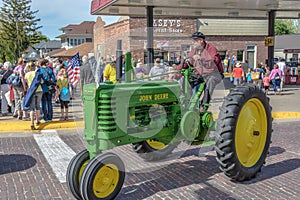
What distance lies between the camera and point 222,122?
483 cm

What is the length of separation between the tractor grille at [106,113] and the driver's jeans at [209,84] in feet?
6.05

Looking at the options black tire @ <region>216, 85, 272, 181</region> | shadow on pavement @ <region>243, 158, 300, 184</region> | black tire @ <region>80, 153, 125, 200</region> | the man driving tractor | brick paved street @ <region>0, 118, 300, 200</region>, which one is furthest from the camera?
the man driving tractor

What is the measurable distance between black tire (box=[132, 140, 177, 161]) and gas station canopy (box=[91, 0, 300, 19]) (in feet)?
23.3

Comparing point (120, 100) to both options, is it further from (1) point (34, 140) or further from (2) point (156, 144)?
(1) point (34, 140)

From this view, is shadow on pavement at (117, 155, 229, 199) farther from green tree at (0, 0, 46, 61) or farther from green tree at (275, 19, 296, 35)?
green tree at (275, 19, 296, 35)

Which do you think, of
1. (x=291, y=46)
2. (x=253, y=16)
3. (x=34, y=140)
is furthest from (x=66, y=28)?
(x=34, y=140)

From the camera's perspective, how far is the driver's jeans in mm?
5590

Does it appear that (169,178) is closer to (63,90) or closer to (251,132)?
(251,132)

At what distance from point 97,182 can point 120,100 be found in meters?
0.97

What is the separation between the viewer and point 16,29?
5419cm

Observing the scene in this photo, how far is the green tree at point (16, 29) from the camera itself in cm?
5069

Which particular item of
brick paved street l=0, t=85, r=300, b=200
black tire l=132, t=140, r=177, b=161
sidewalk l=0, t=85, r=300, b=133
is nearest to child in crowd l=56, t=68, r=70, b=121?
sidewalk l=0, t=85, r=300, b=133

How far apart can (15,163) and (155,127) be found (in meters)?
2.65

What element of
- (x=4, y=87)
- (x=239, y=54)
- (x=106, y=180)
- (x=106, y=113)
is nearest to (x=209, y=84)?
(x=106, y=113)
